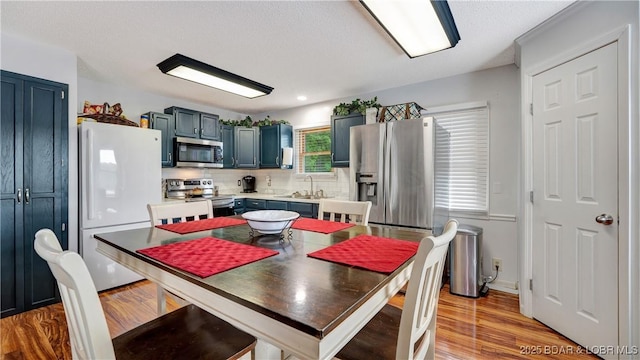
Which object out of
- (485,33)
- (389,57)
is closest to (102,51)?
(389,57)

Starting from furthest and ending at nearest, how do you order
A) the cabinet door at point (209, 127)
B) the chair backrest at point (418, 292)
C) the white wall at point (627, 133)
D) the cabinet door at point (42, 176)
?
the cabinet door at point (209, 127)
the cabinet door at point (42, 176)
the white wall at point (627, 133)
the chair backrest at point (418, 292)

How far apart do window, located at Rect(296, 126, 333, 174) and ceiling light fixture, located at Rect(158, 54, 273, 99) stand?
1195mm

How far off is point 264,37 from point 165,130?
87.1 inches

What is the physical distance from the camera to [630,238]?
1.67 meters

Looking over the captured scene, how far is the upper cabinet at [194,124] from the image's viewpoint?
3.88 metres

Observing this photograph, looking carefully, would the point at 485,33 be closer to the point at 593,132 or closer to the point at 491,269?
the point at 593,132

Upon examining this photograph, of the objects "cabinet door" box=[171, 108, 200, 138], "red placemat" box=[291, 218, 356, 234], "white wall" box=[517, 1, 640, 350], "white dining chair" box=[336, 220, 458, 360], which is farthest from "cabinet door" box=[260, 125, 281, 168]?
"white wall" box=[517, 1, 640, 350]

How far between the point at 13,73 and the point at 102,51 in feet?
2.20

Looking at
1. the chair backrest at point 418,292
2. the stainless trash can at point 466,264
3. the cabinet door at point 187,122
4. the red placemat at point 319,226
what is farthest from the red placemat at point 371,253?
the cabinet door at point 187,122

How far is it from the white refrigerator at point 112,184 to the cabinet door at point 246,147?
4.77 feet

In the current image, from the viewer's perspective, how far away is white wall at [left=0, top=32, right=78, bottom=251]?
2.34 metres

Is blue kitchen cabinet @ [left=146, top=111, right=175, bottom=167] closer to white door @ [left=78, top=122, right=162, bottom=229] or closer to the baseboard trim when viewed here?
white door @ [left=78, top=122, right=162, bottom=229]

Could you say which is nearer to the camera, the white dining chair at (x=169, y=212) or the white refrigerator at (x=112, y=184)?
the white dining chair at (x=169, y=212)

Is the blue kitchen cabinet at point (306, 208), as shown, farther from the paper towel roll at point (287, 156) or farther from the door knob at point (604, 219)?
the door knob at point (604, 219)
